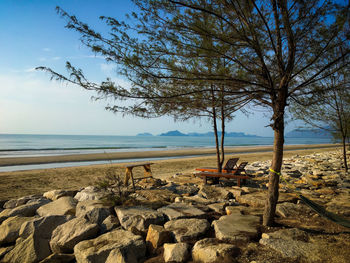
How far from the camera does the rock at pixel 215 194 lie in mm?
5104

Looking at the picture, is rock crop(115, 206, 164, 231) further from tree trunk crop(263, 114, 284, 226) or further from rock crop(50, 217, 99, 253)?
tree trunk crop(263, 114, 284, 226)

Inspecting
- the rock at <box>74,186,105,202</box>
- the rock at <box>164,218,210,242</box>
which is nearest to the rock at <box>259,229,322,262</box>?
the rock at <box>164,218,210,242</box>

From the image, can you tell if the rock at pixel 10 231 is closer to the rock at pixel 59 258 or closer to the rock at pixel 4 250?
the rock at pixel 4 250

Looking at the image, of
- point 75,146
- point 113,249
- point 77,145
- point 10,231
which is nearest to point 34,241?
point 10,231

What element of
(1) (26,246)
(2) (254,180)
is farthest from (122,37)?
(2) (254,180)

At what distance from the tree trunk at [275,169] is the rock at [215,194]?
5.24ft

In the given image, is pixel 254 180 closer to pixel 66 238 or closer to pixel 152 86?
pixel 152 86

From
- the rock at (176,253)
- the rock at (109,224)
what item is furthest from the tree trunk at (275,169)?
the rock at (109,224)

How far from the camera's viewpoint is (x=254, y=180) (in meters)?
7.32

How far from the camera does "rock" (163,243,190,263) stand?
2.68 metres

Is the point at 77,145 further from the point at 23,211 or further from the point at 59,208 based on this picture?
the point at 59,208

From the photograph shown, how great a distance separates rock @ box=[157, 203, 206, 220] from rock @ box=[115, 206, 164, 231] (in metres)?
0.17

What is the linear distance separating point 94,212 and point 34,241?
0.98 m

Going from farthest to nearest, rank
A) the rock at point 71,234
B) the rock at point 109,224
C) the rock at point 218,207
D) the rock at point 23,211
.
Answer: the rock at point 23,211 → the rock at point 218,207 → the rock at point 109,224 → the rock at point 71,234
